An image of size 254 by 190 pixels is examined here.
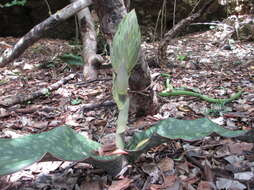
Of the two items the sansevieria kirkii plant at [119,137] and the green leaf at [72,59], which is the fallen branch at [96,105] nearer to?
the sansevieria kirkii plant at [119,137]

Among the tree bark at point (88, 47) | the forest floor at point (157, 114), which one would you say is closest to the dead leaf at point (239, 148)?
the forest floor at point (157, 114)

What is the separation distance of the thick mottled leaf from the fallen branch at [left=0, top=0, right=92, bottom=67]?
2.39 ft

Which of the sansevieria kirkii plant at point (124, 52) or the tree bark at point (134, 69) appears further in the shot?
the tree bark at point (134, 69)

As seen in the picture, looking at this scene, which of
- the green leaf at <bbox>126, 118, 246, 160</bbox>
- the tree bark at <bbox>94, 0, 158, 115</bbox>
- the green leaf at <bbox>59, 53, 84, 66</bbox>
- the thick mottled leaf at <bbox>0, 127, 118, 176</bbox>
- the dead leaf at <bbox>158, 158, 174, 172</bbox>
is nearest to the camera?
the thick mottled leaf at <bbox>0, 127, 118, 176</bbox>

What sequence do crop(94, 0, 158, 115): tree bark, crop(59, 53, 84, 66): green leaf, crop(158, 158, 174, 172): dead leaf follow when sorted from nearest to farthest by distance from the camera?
crop(158, 158, 174, 172): dead leaf, crop(94, 0, 158, 115): tree bark, crop(59, 53, 84, 66): green leaf

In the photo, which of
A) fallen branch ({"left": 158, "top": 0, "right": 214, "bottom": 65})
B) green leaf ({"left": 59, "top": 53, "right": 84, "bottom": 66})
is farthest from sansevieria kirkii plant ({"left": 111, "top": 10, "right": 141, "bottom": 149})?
green leaf ({"left": 59, "top": 53, "right": 84, "bottom": 66})

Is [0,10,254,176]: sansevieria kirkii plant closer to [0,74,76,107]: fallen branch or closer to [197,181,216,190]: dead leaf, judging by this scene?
[197,181,216,190]: dead leaf

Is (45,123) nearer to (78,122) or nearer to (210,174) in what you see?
(78,122)

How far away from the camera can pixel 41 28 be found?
137 cm

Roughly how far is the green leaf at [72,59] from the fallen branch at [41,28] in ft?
1.98

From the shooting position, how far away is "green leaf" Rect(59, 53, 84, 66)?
2047 mm

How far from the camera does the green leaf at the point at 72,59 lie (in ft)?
6.72

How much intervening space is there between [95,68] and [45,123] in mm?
698

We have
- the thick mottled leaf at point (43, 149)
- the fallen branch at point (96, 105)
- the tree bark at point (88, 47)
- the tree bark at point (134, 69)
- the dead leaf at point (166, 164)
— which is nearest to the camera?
the thick mottled leaf at point (43, 149)
